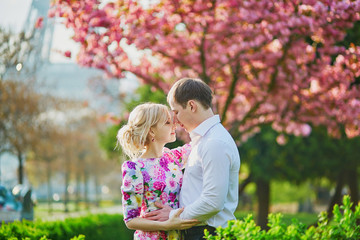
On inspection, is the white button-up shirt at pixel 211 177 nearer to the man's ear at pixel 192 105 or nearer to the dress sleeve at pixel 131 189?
the man's ear at pixel 192 105

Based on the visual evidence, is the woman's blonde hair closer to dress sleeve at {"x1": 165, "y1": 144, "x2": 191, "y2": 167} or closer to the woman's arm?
dress sleeve at {"x1": 165, "y1": 144, "x2": 191, "y2": 167}

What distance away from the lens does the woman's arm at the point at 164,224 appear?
10.9 feet

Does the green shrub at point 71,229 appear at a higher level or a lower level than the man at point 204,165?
lower

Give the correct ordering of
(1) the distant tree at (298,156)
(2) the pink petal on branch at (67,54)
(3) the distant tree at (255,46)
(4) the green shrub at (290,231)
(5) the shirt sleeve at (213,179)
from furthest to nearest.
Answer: (1) the distant tree at (298,156)
(2) the pink petal on branch at (67,54)
(3) the distant tree at (255,46)
(5) the shirt sleeve at (213,179)
(4) the green shrub at (290,231)

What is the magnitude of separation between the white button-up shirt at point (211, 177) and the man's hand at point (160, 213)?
0.11 meters

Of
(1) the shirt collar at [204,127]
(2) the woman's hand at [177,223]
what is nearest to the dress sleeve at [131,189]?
(2) the woman's hand at [177,223]

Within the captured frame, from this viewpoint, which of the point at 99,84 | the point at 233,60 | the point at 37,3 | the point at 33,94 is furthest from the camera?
the point at 33,94

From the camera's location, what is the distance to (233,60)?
9.36 m

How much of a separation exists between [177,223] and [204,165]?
1.53 feet

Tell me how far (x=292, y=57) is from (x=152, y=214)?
6625mm

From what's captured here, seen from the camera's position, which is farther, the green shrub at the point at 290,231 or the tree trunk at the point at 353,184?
the tree trunk at the point at 353,184

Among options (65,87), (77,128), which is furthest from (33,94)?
(65,87)

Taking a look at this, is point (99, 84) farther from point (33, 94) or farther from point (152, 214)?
point (152, 214)

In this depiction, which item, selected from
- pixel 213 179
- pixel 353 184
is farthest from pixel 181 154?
pixel 353 184
